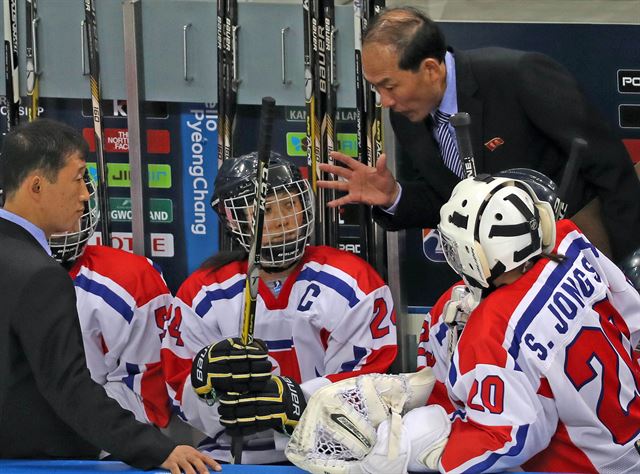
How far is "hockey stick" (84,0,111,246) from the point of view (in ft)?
12.4

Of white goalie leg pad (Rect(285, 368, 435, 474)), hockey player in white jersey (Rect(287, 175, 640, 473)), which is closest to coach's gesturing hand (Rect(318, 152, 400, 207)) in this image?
hockey player in white jersey (Rect(287, 175, 640, 473))

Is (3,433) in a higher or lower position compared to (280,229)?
lower

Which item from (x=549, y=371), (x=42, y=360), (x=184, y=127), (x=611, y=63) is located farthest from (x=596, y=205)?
(x=42, y=360)

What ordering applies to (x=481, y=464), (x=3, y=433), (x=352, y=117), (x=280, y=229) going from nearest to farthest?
(x=481, y=464) → (x=3, y=433) → (x=280, y=229) → (x=352, y=117)

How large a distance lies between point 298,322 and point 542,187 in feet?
2.67

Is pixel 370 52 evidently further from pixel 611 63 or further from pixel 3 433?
pixel 3 433

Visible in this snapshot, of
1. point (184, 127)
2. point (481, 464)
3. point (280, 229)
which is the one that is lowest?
point (481, 464)

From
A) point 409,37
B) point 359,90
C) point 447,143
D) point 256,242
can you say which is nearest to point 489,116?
point 447,143

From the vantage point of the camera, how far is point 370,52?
3092mm

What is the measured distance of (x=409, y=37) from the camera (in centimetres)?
307

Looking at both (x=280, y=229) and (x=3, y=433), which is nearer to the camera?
(x=3, y=433)

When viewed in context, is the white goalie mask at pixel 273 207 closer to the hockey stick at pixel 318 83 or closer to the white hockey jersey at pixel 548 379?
the hockey stick at pixel 318 83

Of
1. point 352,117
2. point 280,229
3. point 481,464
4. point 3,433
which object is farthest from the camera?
point 352,117

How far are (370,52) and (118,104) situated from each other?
117 centimetres
